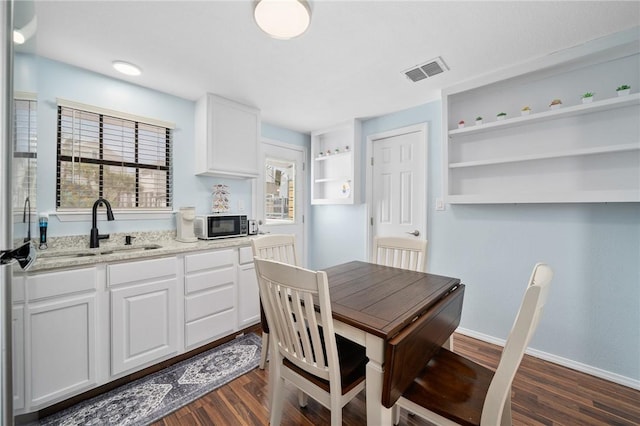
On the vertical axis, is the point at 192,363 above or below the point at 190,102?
below

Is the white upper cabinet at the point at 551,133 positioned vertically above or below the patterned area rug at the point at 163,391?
above

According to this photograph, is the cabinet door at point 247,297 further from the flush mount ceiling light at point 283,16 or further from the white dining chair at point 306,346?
the flush mount ceiling light at point 283,16

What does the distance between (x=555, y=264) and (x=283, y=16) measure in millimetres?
2768

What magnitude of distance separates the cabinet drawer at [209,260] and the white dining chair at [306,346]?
1.20 metres

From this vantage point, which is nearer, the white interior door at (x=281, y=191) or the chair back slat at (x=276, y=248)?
the chair back slat at (x=276, y=248)

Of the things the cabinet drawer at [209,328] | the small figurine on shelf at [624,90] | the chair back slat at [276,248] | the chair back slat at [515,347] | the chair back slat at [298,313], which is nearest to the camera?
the chair back slat at [515,347]

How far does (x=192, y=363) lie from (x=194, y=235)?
3.83ft

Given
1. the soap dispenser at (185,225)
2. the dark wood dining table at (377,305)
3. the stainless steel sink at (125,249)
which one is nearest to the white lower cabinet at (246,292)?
the soap dispenser at (185,225)

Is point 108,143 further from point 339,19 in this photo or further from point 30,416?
point 339,19

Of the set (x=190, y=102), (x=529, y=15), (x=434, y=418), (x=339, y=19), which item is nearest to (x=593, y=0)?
(x=529, y=15)

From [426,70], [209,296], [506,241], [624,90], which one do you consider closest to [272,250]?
[209,296]

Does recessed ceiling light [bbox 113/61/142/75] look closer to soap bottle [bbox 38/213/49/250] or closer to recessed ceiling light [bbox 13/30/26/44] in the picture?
recessed ceiling light [bbox 13/30/26/44]

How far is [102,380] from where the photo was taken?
1.75 metres

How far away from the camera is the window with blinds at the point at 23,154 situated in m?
0.95
